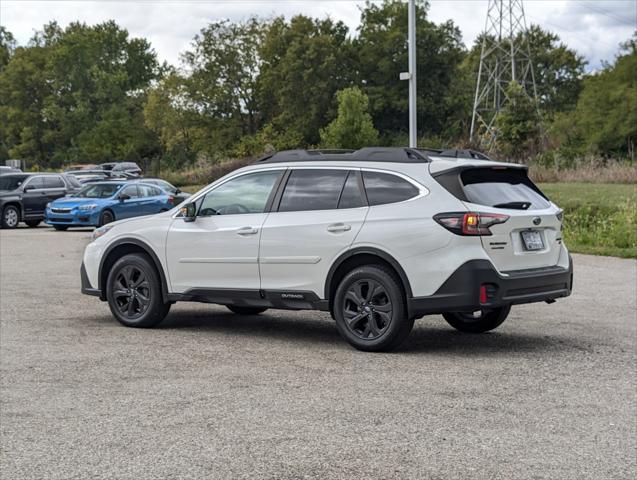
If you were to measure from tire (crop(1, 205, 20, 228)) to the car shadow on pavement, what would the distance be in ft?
73.1

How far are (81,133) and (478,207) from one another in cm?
8996

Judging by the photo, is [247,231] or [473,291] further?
[247,231]

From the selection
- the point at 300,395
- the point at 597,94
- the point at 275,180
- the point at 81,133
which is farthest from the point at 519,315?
the point at 81,133

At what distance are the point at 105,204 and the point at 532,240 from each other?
883 inches

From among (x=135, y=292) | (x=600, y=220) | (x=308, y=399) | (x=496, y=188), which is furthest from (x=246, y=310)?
(x=600, y=220)

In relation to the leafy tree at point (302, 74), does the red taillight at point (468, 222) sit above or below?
below

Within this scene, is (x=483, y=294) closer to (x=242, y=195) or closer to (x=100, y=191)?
(x=242, y=195)

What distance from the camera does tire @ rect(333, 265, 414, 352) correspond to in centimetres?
891

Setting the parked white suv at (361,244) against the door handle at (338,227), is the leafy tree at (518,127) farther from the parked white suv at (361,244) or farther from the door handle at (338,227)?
the door handle at (338,227)

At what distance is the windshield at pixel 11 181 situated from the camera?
3397cm

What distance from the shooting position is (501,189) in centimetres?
933

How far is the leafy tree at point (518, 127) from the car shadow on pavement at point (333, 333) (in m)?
36.9

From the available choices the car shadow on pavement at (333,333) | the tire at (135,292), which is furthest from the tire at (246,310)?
the tire at (135,292)

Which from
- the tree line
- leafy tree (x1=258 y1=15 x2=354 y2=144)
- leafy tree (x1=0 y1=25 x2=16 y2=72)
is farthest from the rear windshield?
leafy tree (x1=0 y1=25 x2=16 y2=72)
